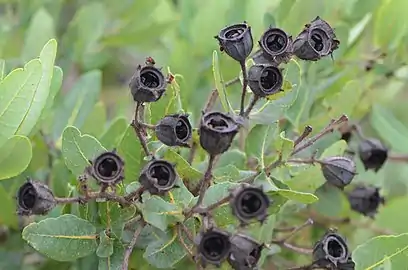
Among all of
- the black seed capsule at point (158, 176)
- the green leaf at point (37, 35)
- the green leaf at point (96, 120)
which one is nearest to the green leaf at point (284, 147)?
the black seed capsule at point (158, 176)

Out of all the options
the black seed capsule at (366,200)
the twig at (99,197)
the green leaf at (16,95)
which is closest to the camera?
the twig at (99,197)

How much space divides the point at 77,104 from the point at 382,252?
76 cm

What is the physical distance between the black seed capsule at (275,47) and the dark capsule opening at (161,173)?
25 cm

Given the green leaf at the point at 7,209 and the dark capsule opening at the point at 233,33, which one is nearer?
the dark capsule opening at the point at 233,33

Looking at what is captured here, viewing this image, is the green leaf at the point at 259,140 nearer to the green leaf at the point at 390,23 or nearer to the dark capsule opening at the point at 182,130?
the dark capsule opening at the point at 182,130

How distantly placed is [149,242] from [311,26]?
0.44 metres

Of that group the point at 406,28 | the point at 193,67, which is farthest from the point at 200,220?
the point at 406,28

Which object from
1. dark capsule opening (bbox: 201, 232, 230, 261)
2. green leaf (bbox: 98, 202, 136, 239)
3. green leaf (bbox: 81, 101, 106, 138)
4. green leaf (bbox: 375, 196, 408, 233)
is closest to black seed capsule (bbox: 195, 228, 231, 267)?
dark capsule opening (bbox: 201, 232, 230, 261)

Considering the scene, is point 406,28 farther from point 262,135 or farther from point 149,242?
point 149,242

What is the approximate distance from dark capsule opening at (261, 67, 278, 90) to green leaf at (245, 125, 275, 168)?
194 mm

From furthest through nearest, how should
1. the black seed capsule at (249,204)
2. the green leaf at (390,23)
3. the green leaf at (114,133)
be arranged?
the green leaf at (390,23) → the green leaf at (114,133) → the black seed capsule at (249,204)

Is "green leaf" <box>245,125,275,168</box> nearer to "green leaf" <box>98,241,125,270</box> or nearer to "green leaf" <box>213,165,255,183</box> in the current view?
"green leaf" <box>213,165,255,183</box>

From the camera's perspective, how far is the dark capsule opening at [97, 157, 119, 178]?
108 centimetres

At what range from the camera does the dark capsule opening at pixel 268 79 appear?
1168mm
